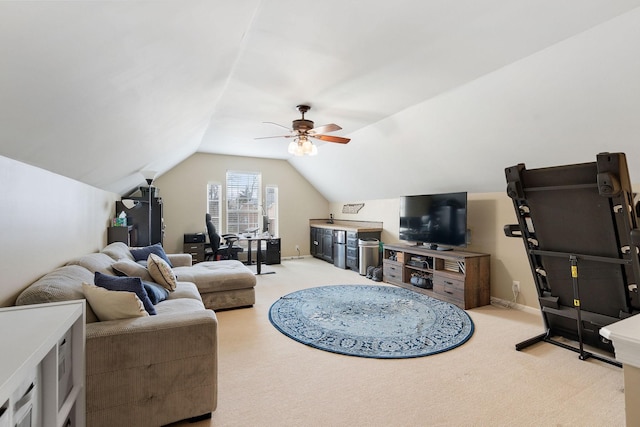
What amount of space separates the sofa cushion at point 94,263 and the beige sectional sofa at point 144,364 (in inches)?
21.6

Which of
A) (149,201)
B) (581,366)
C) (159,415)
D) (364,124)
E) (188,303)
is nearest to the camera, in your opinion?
(159,415)

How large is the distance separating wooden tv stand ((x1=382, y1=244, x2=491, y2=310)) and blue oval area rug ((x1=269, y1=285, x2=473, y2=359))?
170 millimetres

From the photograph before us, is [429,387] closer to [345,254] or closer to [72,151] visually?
[72,151]

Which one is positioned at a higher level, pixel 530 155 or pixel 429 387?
pixel 530 155

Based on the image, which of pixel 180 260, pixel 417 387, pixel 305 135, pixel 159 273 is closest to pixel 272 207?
pixel 180 260

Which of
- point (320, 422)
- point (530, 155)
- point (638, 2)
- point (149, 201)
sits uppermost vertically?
point (638, 2)

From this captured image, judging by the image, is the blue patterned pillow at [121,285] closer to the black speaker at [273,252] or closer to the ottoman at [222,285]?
the ottoman at [222,285]

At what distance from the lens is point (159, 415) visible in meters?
1.69

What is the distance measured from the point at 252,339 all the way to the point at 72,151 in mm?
2211

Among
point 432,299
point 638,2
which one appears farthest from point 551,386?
A: point 638,2

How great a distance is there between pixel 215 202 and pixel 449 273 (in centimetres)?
538

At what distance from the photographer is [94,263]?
2584 mm

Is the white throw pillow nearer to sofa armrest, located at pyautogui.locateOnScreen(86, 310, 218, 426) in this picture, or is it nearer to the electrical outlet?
sofa armrest, located at pyautogui.locateOnScreen(86, 310, 218, 426)

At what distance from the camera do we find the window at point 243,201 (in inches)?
283
